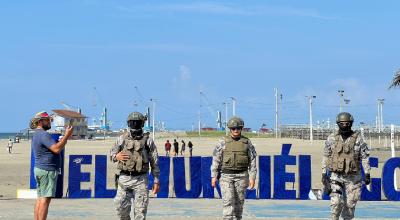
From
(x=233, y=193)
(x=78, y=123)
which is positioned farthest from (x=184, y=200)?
(x=78, y=123)

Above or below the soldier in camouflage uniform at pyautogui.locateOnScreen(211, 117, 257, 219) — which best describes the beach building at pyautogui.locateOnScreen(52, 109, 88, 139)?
above

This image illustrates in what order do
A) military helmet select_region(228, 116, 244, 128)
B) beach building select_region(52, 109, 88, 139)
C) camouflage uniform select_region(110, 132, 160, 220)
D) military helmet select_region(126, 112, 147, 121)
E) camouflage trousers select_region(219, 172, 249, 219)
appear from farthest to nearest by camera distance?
1. beach building select_region(52, 109, 88, 139)
2. military helmet select_region(228, 116, 244, 128)
3. camouflage trousers select_region(219, 172, 249, 219)
4. military helmet select_region(126, 112, 147, 121)
5. camouflage uniform select_region(110, 132, 160, 220)

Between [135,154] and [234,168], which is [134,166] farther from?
[234,168]

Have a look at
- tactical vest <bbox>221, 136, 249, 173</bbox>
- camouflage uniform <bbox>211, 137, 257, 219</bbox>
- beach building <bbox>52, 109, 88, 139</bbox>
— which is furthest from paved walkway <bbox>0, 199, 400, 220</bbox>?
beach building <bbox>52, 109, 88, 139</bbox>

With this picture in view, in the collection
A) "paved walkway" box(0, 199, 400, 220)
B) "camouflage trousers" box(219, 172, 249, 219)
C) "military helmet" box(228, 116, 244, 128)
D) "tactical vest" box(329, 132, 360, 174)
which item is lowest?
"paved walkway" box(0, 199, 400, 220)

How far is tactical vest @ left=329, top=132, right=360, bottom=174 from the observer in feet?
36.3

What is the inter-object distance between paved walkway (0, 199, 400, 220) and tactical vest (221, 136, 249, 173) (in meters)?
3.12

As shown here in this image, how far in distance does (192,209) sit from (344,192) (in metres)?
5.16

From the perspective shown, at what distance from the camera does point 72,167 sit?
18234mm

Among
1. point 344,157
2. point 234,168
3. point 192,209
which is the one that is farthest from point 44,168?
point 192,209

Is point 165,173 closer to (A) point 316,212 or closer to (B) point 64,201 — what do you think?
(B) point 64,201

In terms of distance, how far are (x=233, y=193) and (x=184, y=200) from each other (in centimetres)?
670

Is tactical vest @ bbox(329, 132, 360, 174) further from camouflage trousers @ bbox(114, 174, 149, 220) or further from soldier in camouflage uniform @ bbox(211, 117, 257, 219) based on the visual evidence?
camouflage trousers @ bbox(114, 174, 149, 220)

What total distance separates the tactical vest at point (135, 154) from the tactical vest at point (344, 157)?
295cm
